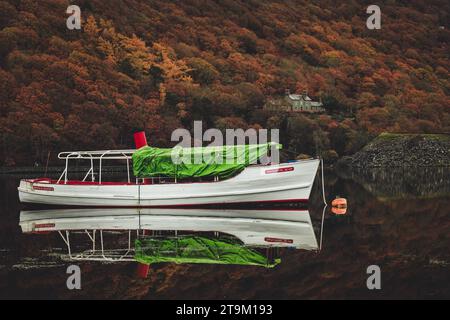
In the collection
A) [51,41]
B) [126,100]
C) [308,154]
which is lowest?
[308,154]

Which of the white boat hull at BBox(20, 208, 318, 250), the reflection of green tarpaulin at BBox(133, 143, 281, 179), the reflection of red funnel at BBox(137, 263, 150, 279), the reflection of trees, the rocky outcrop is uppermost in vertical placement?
the reflection of green tarpaulin at BBox(133, 143, 281, 179)

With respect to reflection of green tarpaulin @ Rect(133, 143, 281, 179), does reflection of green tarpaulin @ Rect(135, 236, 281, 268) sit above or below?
below

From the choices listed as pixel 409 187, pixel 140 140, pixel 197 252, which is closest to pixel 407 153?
pixel 409 187

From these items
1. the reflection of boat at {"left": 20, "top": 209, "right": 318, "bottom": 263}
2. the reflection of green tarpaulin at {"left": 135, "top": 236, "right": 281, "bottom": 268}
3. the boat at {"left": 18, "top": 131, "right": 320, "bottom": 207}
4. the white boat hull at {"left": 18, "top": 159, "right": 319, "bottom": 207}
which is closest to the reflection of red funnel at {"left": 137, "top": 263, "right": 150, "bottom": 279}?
the reflection of green tarpaulin at {"left": 135, "top": 236, "right": 281, "bottom": 268}

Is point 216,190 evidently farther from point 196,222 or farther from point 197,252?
point 197,252

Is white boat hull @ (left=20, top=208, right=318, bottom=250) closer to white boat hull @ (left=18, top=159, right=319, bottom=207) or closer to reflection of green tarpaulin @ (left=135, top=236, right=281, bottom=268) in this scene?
white boat hull @ (left=18, top=159, right=319, bottom=207)

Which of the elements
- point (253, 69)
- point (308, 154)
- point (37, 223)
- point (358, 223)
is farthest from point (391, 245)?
point (253, 69)
